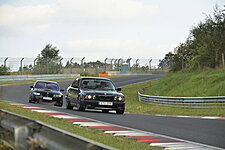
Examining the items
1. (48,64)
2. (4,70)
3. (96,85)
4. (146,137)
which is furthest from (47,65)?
(146,137)

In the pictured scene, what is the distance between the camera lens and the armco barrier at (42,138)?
3.65 metres

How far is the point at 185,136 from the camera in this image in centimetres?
906

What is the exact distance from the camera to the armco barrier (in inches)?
144

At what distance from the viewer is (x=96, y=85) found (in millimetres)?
15336

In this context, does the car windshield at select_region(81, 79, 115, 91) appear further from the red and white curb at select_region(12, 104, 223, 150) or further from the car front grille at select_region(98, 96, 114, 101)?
the red and white curb at select_region(12, 104, 223, 150)

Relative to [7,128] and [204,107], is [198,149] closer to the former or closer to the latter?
[7,128]

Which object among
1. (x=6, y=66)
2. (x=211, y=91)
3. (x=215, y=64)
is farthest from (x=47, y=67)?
(x=211, y=91)

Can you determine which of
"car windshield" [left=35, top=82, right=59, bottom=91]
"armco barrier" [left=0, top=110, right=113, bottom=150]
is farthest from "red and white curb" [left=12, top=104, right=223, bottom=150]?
"car windshield" [left=35, top=82, right=59, bottom=91]

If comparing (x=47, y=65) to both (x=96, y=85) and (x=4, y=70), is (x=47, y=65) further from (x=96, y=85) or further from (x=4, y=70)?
(x=96, y=85)

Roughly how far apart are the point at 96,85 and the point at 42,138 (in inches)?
435

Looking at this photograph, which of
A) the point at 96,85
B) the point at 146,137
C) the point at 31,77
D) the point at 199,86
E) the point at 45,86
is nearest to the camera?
the point at 146,137

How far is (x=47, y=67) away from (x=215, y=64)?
21.9m

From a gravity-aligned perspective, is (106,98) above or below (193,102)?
above

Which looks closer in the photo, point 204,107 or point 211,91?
point 204,107
